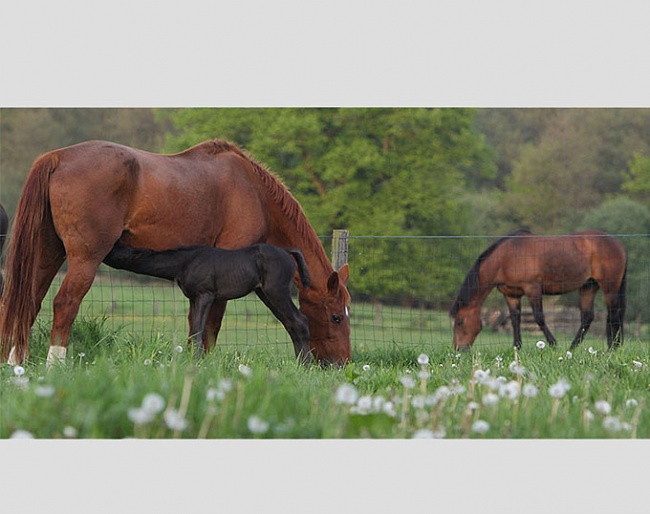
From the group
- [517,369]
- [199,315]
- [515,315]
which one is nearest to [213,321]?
[199,315]

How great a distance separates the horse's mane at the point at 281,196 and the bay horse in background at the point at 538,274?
544 centimetres

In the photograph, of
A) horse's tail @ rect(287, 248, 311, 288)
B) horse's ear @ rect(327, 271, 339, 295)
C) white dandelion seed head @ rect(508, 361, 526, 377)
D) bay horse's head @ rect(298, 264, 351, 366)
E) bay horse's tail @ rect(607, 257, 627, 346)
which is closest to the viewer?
white dandelion seed head @ rect(508, 361, 526, 377)

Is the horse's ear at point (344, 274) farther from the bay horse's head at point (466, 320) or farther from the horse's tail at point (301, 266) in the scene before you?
the bay horse's head at point (466, 320)

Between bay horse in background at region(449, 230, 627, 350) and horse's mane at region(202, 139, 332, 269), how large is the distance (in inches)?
214

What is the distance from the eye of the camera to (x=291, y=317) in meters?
7.17

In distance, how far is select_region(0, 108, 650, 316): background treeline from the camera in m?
23.1

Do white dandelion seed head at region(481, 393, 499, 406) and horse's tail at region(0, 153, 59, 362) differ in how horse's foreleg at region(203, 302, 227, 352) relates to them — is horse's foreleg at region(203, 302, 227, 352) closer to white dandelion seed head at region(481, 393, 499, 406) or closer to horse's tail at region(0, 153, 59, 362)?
horse's tail at region(0, 153, 59, 362)

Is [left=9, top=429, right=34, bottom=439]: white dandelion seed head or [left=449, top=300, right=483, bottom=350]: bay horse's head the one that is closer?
[left=9, top=429, right=34, bottom=439]: white dandelion seed head

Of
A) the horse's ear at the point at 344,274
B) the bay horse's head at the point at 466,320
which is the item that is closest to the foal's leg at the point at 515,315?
the bay horse's head at the point at 466,320

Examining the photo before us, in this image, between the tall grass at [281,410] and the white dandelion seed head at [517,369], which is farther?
the white dandelion seed head at [517,369]

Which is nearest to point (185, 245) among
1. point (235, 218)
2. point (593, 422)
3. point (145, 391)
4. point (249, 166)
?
point (235, 218)

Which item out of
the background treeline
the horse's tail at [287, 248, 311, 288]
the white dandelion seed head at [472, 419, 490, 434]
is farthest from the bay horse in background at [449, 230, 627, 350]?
the white dandelion seed head at [472, 419, 490, 434]

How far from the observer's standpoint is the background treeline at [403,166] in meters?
23.1

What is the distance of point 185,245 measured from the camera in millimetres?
6984
